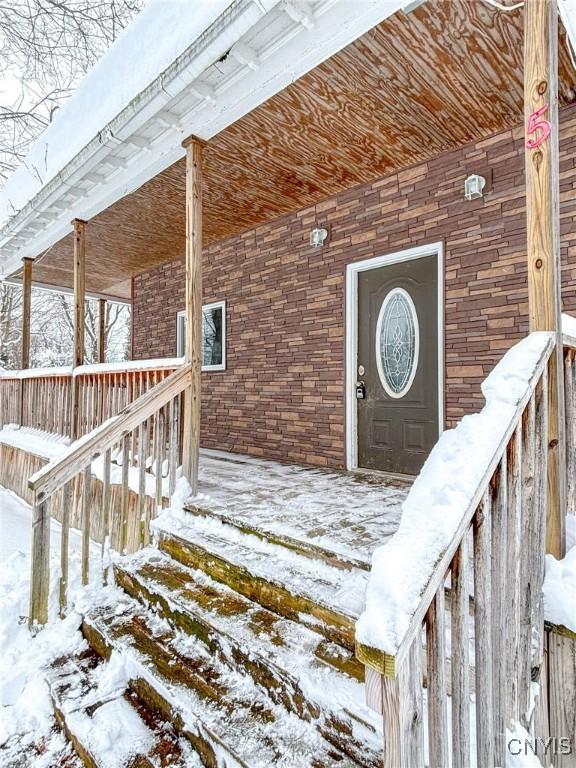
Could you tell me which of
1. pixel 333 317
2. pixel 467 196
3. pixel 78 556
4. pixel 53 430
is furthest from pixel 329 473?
pixel 53 430

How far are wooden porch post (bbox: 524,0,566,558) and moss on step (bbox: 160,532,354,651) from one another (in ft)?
3.04

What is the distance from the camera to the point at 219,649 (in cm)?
206

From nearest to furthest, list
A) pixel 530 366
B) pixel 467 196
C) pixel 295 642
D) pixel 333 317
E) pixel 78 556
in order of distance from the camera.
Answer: pixel 530 366
pixel 295 642
pixel 467 196
pixel 78 556
pixel 333 317

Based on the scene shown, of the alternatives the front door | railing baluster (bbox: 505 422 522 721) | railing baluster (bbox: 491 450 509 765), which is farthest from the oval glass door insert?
railing baluster (bbox: 491 450 509 765)

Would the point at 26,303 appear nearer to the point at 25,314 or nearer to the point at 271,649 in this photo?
the point at 25,314

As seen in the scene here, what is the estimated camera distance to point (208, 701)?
1854 mm

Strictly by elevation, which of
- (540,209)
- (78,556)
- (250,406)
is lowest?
(78,556)

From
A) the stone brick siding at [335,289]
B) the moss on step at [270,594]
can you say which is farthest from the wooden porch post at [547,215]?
the stone brick siding at [335,289]

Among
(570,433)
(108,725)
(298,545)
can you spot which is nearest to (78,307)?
(298,545)

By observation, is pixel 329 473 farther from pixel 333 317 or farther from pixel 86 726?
pixel 86 726

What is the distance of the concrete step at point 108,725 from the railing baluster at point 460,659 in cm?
109

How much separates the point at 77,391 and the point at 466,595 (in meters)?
4.60

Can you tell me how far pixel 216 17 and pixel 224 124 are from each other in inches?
34.7

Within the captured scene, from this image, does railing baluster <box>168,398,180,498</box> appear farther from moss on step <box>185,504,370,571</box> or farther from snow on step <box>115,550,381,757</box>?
snow on step <box>115,550,381,757</box>
